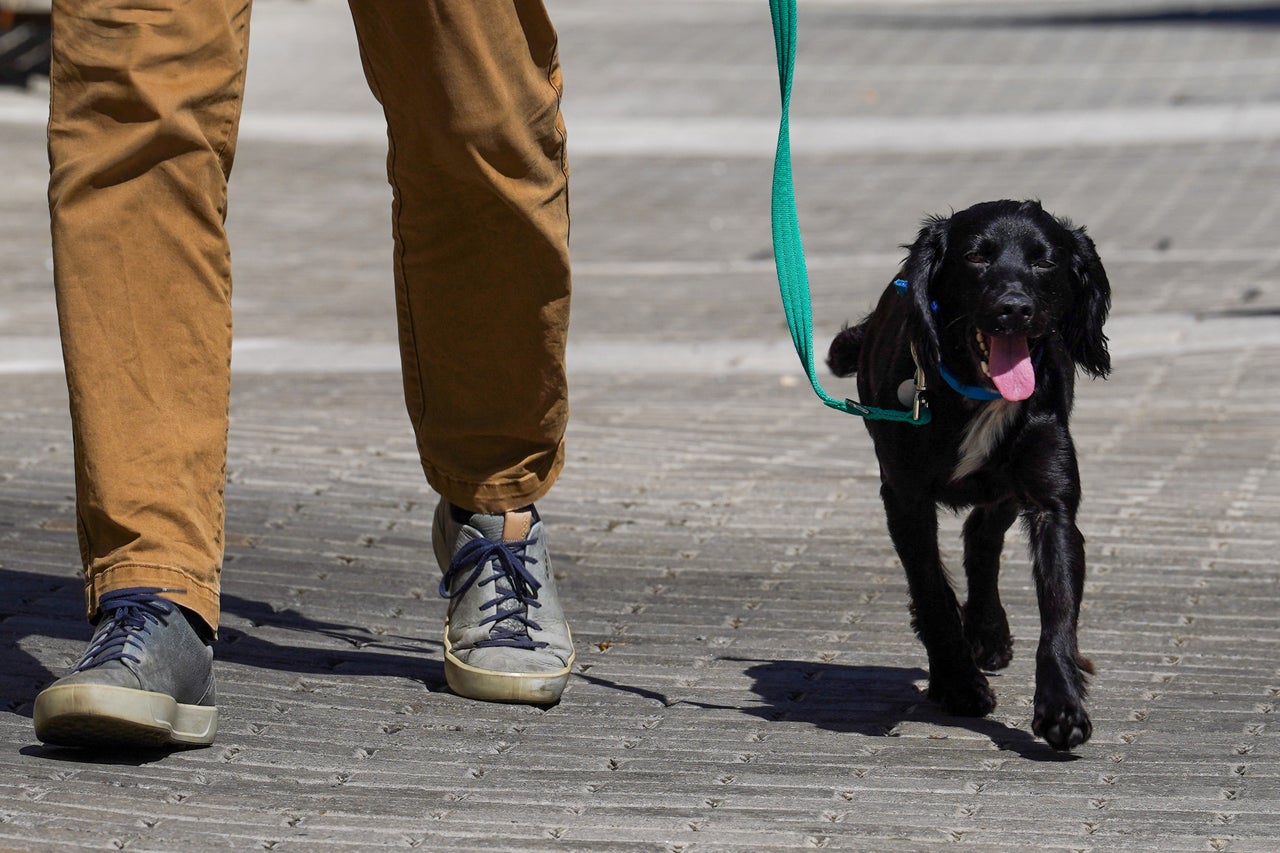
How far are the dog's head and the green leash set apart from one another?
0.37 ft

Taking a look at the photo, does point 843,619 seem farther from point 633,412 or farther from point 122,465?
point 633,412

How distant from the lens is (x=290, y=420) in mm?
6992

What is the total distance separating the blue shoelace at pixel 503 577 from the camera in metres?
3.78

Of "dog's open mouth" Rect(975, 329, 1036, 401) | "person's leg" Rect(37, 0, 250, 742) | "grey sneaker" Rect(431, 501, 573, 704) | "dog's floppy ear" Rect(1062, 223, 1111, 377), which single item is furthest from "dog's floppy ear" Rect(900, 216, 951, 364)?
"person's leg" Rect(37, 0, 250, 742)

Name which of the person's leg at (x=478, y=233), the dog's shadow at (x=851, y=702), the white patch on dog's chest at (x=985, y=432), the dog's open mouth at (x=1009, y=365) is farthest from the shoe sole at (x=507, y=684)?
the dog's open mouth at (x=1009, y=365)

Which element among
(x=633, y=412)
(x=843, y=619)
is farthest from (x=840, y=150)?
(x=843, y=619)

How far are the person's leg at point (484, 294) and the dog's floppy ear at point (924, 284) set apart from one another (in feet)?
2.27

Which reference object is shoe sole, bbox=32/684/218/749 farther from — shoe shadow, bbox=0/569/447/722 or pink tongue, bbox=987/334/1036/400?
pink tongue, bbox=987/334/1036/400

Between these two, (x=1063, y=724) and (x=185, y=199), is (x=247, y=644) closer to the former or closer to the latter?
(x=185, y=199)

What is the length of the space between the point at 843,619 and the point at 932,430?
2.96ft

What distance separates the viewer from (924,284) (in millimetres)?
3662

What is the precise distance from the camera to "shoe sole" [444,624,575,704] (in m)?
3.65

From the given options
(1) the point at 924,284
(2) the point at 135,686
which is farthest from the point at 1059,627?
(2) the point at 135,686

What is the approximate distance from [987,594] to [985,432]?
59 centimetres
